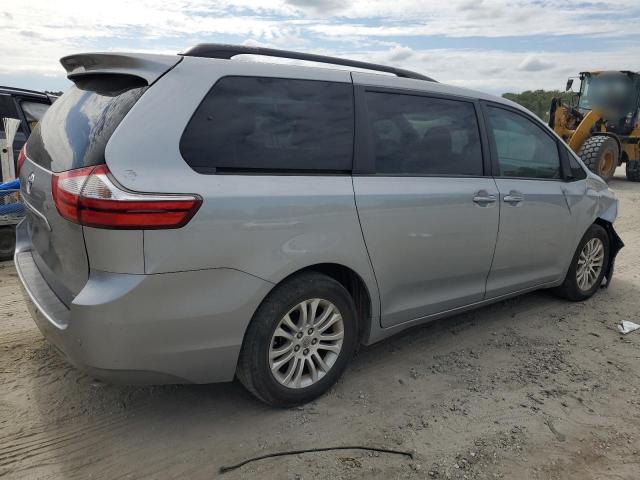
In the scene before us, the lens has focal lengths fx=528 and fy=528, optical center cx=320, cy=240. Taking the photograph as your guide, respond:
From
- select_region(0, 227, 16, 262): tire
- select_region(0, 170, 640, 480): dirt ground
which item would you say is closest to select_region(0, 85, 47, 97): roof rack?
select_region(0, 227, 16, 262): tire

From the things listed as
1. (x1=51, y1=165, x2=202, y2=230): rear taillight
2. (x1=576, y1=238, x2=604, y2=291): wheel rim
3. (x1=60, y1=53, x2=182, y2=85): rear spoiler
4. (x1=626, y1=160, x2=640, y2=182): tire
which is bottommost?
(x1=626, y1=160, x2=640, y2=182): tire

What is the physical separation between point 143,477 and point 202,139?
1.54 m

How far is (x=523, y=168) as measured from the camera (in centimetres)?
400

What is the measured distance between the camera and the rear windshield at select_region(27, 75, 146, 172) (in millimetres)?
2328

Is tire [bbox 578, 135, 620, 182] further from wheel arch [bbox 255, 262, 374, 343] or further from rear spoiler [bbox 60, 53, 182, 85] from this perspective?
rear spoiler [bbox 60, 53, 182, 85]

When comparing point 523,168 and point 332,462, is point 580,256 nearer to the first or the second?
point 523,168

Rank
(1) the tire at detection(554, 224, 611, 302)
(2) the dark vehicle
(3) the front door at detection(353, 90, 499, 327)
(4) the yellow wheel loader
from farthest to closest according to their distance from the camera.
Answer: (4) the yellow wheel loader
(2) the dark vehicle
(1) the tire at detection(554, 224, 611, 302)
(3) the front door at detection(353, 90, 499, 327)

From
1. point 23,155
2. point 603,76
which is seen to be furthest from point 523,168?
A: point 603,76

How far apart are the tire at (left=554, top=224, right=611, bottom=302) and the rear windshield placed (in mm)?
3857

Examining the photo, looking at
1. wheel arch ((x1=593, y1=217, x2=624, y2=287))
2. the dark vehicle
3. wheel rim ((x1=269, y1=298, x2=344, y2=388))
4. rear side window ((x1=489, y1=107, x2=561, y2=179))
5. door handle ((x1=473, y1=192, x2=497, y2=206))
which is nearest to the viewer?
wheel rim ((x1=269, y1=298, x2=344, y2=388))

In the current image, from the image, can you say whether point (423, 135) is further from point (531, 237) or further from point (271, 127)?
point (531, 237)

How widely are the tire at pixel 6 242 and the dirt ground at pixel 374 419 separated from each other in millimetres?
2179

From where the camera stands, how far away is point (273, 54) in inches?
113

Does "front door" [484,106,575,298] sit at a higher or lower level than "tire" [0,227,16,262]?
higher
